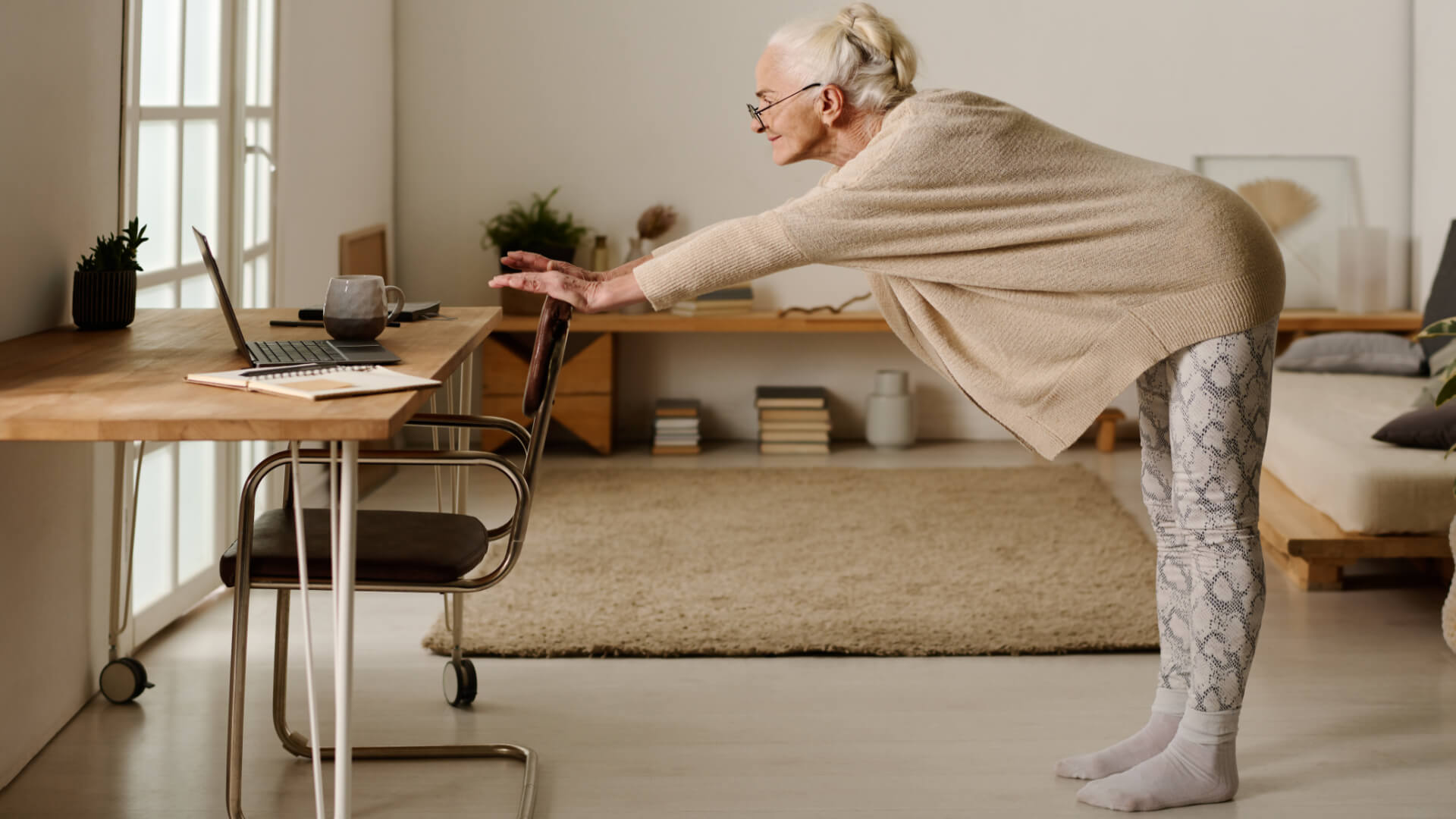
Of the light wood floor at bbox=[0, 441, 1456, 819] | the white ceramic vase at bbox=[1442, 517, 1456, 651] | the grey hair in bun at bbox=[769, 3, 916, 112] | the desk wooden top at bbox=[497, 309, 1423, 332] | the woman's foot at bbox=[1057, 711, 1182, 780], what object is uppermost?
the grey hair in bun at bbox=[769, 3, 916, 112]

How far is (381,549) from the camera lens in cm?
200

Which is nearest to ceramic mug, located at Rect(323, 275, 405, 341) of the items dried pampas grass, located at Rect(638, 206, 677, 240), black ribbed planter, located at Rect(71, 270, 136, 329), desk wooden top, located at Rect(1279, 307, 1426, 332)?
black ribbed planter, located at Rect(71, 270, 136, 329)

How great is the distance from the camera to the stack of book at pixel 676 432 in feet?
17.5

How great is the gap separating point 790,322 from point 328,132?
185 centimetres

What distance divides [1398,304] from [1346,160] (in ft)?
2.02

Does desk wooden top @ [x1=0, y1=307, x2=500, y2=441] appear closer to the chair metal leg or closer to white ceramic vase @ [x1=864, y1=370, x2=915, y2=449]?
the chair metal leg

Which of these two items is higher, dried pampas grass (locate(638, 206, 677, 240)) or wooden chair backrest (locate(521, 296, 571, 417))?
dried pampas grass (locate(638, 206, 677, 240))

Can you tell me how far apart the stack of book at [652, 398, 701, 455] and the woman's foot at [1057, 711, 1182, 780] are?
314 cm

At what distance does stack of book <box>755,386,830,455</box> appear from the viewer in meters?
5.35

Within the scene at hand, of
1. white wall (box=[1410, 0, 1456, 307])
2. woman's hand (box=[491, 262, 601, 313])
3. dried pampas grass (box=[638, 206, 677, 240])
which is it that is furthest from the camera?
dried pampas grass (box=[638, 206, 677, 240])

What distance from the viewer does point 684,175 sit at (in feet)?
18.2

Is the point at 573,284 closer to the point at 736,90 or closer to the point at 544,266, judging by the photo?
the point at 544,266

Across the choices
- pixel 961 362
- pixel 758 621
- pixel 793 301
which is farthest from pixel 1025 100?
pixel 961 362

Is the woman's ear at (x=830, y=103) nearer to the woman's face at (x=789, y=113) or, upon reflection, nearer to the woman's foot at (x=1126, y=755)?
the woman's face at (x=789, y=113)
